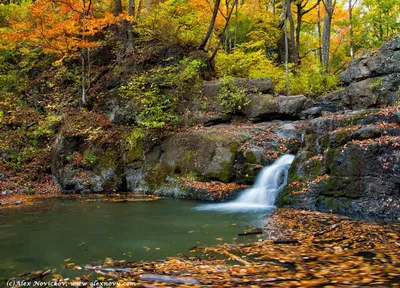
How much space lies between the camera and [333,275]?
143 inches

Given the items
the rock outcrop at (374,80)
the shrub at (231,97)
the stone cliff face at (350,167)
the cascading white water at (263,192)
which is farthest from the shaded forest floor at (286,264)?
the shrub at (231,97)

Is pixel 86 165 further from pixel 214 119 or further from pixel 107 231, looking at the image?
pixel 107 231

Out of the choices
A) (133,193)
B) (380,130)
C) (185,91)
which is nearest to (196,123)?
(185,91)

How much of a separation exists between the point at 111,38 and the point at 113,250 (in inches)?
571

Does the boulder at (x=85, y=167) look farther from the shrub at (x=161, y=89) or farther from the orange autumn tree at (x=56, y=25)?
the orange autumn tree at (x=56, y=25)

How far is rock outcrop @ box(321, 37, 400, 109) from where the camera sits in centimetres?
1193

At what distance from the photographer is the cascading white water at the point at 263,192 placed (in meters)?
9.24

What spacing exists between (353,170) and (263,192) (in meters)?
2.94

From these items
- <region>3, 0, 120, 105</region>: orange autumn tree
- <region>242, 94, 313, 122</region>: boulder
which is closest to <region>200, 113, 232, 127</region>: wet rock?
<region>242, 94, 313, 122</region>: boulder

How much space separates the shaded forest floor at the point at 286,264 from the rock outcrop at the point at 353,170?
1179 millimetres

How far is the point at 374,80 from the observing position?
40.9ft

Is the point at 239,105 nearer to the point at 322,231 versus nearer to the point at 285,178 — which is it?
the point at 285,178

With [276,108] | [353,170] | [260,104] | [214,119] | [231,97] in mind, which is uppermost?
[231,97]

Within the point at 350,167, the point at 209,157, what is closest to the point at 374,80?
the point at 350,167
